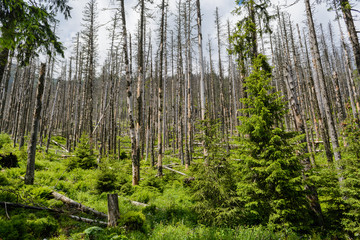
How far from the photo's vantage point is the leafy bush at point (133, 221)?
4.81 metres

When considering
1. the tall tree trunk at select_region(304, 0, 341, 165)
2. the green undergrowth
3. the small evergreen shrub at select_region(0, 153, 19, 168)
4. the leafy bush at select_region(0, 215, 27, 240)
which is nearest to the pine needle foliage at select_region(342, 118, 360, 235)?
the green undergrowth

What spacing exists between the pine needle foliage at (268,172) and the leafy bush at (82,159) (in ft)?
33.6

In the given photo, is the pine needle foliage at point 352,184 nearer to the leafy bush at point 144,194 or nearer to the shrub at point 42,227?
the leafy bush at point 144,194

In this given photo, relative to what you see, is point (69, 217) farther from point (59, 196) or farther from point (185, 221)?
point (185, 221)

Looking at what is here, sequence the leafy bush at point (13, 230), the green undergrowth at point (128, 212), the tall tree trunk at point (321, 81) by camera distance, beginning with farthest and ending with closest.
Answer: the tall tree trunk at point (321, 81) < the green undergrowth at point (128, 212) < the leafy bush at point (13, 230)

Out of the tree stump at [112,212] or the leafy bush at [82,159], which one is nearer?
the tree stump at [112,212]

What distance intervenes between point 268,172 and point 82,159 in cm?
1129

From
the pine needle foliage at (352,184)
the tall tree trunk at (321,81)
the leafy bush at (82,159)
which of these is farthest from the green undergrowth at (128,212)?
the tall tree trunk at (321,81)

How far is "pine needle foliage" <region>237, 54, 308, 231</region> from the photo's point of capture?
526 centimetres

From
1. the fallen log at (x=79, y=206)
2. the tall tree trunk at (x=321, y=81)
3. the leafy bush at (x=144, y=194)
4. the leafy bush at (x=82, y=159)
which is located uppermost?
the tall tree trunk at (x=321, y=81)

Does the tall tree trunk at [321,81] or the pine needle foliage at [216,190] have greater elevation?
the tall tree trunk at [321,81]

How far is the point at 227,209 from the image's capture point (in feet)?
18.1

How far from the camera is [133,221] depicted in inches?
193

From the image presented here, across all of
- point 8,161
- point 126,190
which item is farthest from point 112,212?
point 8,161
